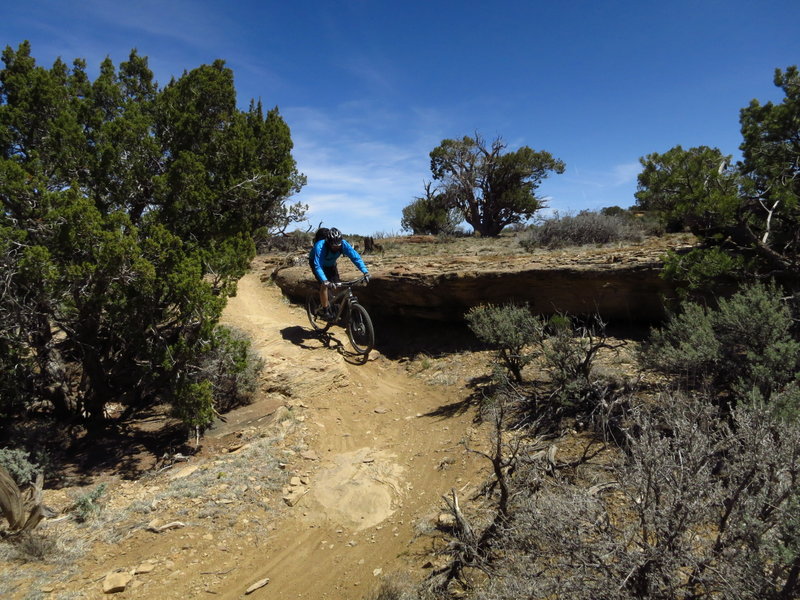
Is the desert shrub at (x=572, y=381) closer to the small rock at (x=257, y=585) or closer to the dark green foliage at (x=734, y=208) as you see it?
the dark green foliage at (x=734, y=208)

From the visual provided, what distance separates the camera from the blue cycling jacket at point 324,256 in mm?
7992

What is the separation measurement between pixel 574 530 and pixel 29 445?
248 inches

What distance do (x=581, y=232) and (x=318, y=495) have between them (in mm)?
11357

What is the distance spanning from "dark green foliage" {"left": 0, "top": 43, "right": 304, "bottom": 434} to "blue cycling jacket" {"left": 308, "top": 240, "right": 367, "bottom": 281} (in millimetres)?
1388

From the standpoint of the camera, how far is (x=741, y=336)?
446 cm

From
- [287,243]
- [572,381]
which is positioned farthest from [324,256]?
[287,243]

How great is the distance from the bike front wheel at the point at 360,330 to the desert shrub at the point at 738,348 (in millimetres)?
4387

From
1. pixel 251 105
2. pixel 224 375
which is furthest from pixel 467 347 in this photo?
pixel 251 105

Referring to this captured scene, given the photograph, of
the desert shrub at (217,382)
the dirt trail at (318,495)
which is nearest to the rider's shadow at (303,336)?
the dirt trail at (318,495)

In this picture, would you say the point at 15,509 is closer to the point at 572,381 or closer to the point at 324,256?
the point at 324,256

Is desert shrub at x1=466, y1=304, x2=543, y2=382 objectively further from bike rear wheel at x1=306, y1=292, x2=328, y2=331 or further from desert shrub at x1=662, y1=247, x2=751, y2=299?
bike rear wheel at x1=306, y1=292, x2=328, y2=331

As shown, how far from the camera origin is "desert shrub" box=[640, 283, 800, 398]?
13.5 ft

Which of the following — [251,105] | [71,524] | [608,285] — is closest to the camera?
[71,524]

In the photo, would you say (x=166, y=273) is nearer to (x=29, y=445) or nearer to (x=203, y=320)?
(x=203, y=320)
